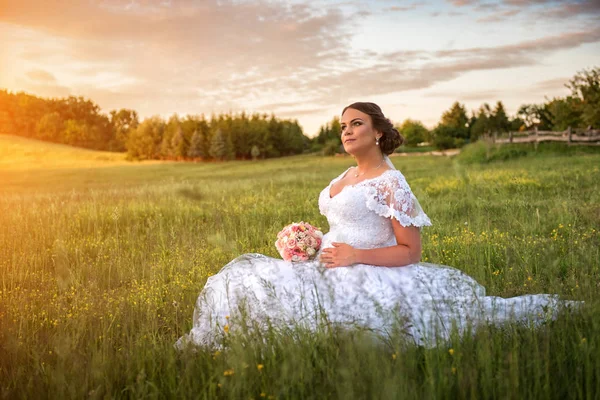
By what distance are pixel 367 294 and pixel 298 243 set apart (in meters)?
0.79

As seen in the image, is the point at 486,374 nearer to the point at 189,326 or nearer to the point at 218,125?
the point at 189,326

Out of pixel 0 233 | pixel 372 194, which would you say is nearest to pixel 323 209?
pixel 372 194

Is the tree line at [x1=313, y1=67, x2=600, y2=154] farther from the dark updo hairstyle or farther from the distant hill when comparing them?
the dark updo hairstyle

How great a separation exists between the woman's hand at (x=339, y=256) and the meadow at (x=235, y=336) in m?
0.75

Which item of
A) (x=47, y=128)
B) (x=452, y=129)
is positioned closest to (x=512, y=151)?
(x=452, y=129)

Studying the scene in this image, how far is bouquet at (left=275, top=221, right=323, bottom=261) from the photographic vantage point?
4.39 metres

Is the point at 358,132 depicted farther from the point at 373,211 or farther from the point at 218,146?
the point at 218,146

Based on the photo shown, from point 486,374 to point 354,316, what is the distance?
1.21m

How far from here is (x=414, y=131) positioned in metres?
95.2

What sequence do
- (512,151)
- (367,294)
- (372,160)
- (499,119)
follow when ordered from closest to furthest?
(367,294)
(372,160)
(512,151)
(499,119)

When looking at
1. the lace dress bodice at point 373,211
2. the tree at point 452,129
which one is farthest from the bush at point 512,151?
the tree at point 452,129

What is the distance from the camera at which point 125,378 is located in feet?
11.4

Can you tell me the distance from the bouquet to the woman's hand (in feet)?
0.79

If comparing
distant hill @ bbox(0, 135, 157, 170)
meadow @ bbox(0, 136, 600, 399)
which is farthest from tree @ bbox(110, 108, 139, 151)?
meadow @ bbox(0, 136, 600, 399)
